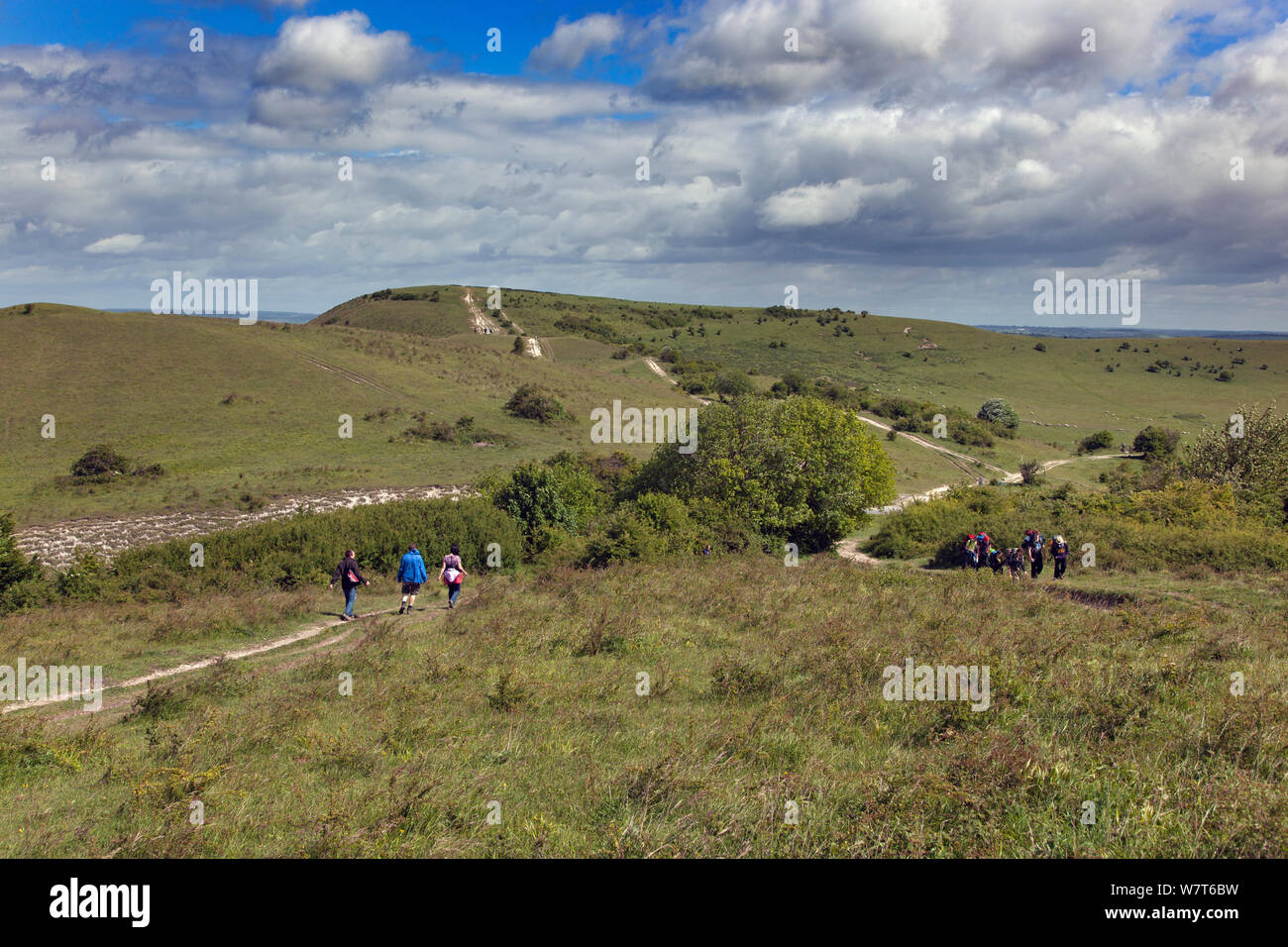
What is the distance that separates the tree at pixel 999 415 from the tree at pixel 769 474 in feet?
175

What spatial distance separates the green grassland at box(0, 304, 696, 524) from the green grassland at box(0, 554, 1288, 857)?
28642mm

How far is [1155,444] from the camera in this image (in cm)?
6538

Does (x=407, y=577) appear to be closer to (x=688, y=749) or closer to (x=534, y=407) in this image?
(x=688, y=749)

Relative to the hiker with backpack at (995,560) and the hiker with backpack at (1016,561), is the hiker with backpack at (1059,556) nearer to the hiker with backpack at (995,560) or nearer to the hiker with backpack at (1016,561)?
the hiker with backpack at (1016,561)

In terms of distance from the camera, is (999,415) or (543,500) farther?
(999,415)

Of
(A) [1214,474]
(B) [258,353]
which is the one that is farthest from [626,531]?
(B) [258,353]

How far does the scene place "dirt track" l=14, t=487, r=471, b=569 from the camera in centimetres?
2859

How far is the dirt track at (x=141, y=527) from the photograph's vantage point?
28594mm

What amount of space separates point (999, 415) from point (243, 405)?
71004 millimetres

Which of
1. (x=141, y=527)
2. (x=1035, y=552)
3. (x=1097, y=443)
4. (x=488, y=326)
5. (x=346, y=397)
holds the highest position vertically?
(x=488, y=326)

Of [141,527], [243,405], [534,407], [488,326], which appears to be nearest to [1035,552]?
[141,527]

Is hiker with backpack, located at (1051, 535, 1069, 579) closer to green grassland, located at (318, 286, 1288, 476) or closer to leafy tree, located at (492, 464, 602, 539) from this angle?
leafy tree, located at (492, 464, 602, 539)

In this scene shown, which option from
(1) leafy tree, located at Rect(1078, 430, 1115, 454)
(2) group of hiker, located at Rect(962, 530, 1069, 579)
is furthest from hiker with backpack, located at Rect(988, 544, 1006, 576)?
(1) leafy tree, located at Rect(1078, 430, 1115, 454)

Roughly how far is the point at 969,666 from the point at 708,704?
10.5 ft
